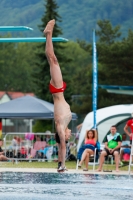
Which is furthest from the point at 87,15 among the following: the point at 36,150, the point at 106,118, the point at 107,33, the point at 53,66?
the point at 53,66

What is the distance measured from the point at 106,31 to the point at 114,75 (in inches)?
325

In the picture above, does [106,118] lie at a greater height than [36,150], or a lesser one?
greater

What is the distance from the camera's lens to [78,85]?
97938 millimetres

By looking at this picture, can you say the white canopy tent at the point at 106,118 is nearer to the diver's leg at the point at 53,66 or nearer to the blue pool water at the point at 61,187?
the blue pool water at the point at 61,187

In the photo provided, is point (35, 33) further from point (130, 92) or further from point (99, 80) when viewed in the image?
point (130, 92)

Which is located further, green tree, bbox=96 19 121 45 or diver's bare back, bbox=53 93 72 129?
green tree, bbox=96 19 121 45

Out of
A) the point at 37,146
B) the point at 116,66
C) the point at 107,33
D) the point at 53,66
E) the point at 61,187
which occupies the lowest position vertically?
the point at 61,187

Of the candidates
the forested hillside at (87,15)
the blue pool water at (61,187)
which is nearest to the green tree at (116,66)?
the blue pool water at (61,187)

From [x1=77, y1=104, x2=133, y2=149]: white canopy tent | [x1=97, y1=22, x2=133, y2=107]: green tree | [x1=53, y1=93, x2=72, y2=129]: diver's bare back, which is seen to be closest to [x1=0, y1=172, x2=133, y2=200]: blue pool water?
[x1=53, y1=93, x2=72, y2=129]: diver's bare back

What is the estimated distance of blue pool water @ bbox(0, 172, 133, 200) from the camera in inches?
459

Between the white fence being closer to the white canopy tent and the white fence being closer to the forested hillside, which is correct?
the white canopy tent

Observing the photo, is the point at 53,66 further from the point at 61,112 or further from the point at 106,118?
the point at 106,118

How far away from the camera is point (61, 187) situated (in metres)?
13.8

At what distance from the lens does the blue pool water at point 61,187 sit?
11.7m
